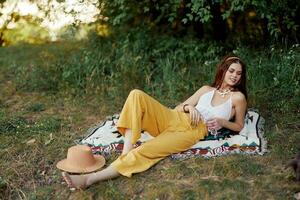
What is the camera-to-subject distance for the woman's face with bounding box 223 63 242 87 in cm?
491

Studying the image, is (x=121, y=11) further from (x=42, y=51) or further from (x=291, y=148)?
(x=291, y=148)

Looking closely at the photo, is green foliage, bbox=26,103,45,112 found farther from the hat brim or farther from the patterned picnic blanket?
the hat brim

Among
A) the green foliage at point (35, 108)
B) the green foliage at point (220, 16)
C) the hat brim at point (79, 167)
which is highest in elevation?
the green foliage at point (220, 16)

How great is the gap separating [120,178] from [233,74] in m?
1.57

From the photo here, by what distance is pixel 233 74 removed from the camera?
491 centimetres

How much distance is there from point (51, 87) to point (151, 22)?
204 cm

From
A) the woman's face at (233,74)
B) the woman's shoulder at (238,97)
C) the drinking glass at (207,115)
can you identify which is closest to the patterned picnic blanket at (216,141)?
the drinking glass at (207,115)

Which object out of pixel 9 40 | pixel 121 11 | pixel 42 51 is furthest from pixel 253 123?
pixel 9 40

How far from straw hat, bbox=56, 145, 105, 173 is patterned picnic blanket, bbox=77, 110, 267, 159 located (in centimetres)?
34

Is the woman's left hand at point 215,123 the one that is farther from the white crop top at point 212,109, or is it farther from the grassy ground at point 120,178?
the grassy ground at point 120,178

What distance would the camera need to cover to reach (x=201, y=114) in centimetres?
494

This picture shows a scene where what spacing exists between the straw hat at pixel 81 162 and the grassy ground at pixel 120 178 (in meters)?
0.17

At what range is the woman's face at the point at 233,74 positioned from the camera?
4906mm

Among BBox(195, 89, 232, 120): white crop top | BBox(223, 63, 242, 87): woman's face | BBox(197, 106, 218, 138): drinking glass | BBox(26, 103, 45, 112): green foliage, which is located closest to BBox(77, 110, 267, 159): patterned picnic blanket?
BBox(197, 106, 218, 138): drinking glass
